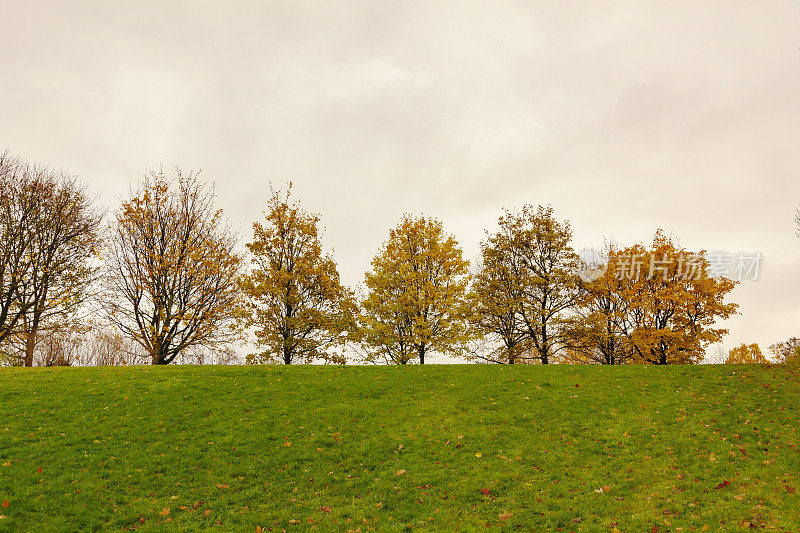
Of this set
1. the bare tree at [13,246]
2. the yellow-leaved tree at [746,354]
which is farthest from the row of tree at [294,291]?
the yellow-leaved tree at [746,354]

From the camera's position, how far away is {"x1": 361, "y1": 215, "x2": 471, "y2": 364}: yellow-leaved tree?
31.3 m

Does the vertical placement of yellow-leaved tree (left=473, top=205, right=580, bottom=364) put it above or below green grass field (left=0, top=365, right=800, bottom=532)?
above

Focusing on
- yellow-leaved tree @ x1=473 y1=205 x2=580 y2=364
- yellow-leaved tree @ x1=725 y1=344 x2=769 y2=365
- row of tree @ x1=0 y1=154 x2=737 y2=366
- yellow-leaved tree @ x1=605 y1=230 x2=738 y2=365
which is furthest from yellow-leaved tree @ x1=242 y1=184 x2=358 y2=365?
yellow-leaved tree @ x1=725 y1=344 x2=769 y2=365

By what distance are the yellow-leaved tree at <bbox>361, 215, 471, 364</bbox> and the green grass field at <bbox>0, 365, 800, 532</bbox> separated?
381 inches

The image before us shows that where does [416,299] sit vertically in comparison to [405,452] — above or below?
above

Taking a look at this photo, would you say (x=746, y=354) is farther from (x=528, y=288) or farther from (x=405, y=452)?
(x=405, y=452)

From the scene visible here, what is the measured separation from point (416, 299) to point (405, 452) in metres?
18.3

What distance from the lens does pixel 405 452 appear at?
13.7 m

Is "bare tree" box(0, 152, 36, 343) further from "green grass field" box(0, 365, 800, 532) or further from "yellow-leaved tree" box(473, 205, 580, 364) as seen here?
"yellow-leaved tree" box(473, 205, 580, 364)

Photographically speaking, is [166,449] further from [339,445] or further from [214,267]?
[214,267]

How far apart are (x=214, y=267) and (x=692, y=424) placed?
30.4m

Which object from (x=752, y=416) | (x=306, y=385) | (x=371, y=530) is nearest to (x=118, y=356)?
(x=306, y=385)

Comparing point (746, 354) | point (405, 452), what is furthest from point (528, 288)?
point (746, 354)

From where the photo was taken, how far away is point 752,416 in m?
15.3
